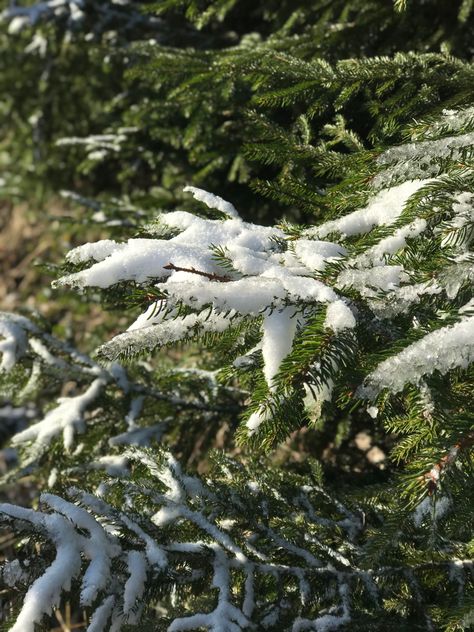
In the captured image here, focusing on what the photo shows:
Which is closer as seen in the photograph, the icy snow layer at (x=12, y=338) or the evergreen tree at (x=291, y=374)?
the evergreen tree at (x=291, y=374)

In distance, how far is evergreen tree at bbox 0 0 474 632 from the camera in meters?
1.18

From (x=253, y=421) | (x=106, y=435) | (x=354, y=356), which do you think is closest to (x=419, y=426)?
(x=354, y=356)

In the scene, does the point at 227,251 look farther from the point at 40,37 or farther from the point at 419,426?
the point at 40,37

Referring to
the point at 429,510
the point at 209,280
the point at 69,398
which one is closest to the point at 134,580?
the point at 209,280

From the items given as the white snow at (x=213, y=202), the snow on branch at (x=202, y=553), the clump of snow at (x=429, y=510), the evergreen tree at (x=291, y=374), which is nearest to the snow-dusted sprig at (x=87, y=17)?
the evergreen tree at (x=291, y=374)

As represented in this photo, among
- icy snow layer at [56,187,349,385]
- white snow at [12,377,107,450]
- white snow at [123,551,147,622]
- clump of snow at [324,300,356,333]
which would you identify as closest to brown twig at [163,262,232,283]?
icy snow layer at [56,187,349,385]

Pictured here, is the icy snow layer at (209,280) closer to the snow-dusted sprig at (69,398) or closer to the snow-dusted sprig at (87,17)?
the snow-dusted sprig at (69,398)

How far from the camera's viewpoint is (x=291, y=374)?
1.12 metres

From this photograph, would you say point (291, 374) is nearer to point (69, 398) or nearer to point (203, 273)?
point (203, 273)

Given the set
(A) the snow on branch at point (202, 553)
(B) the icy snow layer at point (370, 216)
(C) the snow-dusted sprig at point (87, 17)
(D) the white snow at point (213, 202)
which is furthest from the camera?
(C) the snow-dusted sprig at point (87, 17)

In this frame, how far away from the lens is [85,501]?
56.9 inches

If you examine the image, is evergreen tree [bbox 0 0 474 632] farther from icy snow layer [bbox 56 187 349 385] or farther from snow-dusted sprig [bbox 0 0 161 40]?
snow-dusted sprig [bbox 0 0 161 40]

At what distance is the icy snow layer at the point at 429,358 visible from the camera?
3.48ft

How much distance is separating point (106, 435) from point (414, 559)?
4.48 ft
